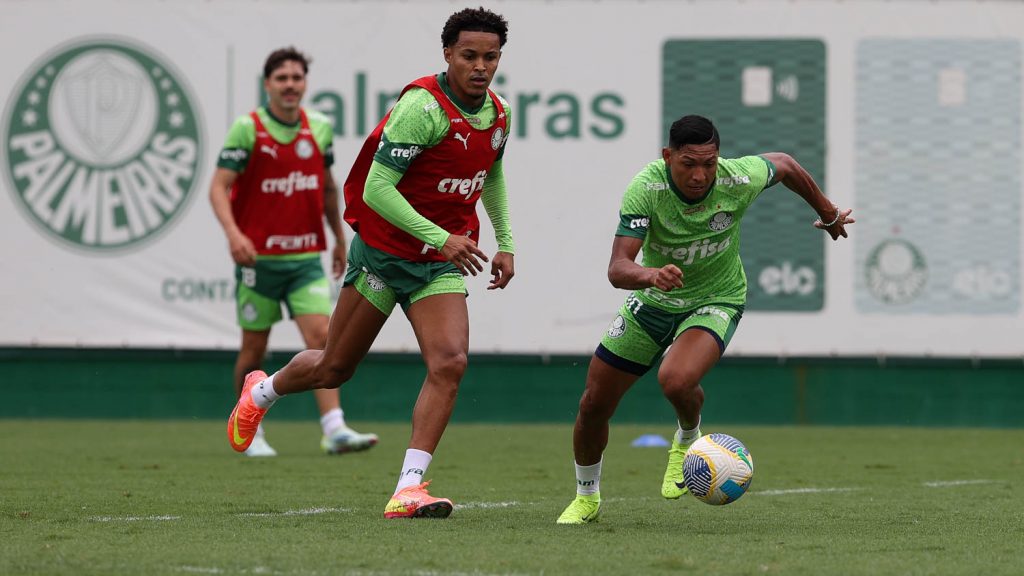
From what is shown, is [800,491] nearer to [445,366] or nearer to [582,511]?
[582,511]

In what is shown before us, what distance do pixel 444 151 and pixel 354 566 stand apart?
254 cm

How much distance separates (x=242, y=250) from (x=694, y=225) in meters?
4.36

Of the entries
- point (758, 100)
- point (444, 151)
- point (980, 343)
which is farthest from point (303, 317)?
point (980, 343)

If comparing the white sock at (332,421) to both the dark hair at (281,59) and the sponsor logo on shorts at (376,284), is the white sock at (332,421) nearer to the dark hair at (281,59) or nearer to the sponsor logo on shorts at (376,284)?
the dark hair at (281,59)

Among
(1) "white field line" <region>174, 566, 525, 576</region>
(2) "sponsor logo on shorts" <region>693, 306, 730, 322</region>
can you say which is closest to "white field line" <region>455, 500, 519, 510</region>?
(2) "sponsor logo on shorts" <region>693, 306, 730, 322</region>

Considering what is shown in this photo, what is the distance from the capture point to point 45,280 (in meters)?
15.6

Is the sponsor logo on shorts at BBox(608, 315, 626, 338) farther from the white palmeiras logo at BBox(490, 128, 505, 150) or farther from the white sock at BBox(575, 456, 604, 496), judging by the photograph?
the white palmeiras logo at BBox(490, 128, 505, 150)

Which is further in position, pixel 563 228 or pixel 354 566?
pixel 563 228

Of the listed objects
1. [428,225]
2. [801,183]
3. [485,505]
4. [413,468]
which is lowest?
[485,505]

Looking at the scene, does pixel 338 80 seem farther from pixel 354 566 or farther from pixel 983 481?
pixel 354 566

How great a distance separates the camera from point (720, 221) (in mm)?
7703

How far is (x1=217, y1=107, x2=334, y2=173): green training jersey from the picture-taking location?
1173 cm

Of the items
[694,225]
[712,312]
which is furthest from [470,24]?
[712,312]

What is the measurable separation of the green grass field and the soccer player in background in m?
0.80
